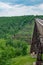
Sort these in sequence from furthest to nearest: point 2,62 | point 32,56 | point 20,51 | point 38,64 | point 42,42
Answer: point 20,51 → point 32,56 → point 2,62 → point 38,64 → point 42,42

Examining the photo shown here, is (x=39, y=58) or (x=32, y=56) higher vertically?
(x=39, y=58)

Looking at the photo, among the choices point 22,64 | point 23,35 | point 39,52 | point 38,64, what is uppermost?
point 39,52

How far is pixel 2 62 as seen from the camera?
40.0 m

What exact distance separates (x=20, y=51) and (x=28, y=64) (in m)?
31.1

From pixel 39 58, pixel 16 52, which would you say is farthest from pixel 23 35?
pixel 39 58

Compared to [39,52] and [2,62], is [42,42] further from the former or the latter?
[2,62]

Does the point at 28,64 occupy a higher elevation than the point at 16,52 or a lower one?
higher

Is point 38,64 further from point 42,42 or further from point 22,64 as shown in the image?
point 22,64

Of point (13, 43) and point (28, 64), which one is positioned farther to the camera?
point (13, 43)

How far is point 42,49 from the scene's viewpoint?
23.6m

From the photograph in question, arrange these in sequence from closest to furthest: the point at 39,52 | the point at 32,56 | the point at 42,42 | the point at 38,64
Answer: the point at 42,42
the point at 39,52
the point at 38,64
the point at 32,56

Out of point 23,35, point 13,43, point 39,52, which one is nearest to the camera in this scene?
point 39,52

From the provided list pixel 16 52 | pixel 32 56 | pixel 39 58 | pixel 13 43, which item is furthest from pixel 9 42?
pixel 39 58

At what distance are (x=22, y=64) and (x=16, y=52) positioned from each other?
29765mm
